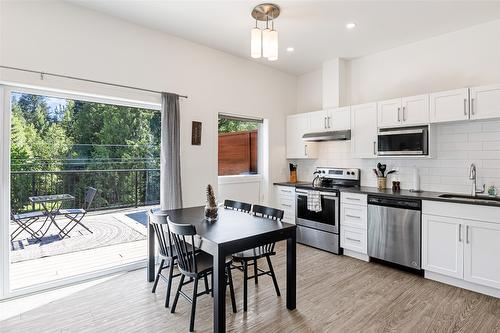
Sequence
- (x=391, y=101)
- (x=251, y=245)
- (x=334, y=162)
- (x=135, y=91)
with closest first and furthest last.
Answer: (x=251, y=245)
(x=135, y=91)
(x=391, y=101)
(x=334, y=162)

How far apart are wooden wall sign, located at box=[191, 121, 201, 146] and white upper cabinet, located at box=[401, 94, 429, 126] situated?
278 cm

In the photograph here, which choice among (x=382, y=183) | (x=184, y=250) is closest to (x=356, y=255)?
(x=382, y=183)

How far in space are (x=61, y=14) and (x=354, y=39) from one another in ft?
11.7

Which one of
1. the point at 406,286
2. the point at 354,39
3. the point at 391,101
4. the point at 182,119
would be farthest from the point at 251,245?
the point at 354,39

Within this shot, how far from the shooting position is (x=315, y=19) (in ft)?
10.9

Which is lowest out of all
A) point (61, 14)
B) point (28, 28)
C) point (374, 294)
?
point (374, 294)

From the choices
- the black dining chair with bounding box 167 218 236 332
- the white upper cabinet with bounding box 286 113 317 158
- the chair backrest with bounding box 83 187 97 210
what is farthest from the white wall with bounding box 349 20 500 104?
the chair backrest with bounding box 83 187 97 210

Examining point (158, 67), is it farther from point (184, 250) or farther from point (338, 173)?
point (338, 173)

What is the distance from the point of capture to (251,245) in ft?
7.48

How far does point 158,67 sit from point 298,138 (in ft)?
8.68

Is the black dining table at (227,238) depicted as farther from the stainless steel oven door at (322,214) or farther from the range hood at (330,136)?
the range hood at (330,136)

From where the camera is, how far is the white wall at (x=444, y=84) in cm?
331

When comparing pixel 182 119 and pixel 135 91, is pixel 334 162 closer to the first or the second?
pixel 182 119

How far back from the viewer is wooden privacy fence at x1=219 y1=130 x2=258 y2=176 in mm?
4586
